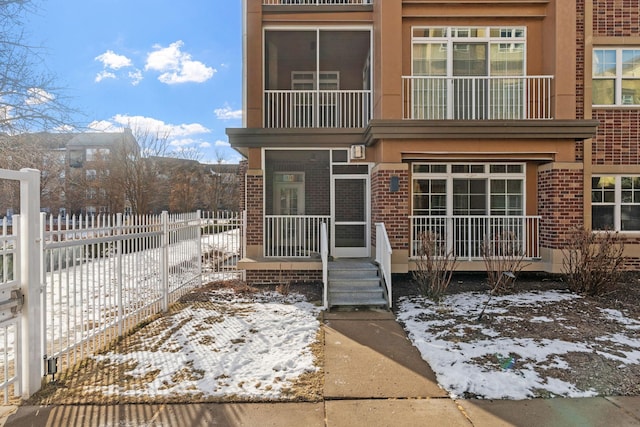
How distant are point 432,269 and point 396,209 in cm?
160

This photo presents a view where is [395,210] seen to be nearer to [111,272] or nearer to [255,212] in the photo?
[255,212]

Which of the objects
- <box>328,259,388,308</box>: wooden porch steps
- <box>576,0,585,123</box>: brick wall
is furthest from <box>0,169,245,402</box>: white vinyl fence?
<box>576,0,585,123</box>: brick wall

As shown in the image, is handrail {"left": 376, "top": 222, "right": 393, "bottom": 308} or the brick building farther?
the brick building

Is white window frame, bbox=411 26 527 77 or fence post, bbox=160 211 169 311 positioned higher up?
white window frame, bbox=411 26 527 77

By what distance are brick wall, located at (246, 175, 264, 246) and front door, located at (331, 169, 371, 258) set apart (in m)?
1.88

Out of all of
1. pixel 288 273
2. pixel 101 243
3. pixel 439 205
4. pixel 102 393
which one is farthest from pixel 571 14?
pixel 102 393

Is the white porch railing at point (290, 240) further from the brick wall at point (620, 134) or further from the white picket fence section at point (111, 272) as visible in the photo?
the brick wall at point (620, 134)

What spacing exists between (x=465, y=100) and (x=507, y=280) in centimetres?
460

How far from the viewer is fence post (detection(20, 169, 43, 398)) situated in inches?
142

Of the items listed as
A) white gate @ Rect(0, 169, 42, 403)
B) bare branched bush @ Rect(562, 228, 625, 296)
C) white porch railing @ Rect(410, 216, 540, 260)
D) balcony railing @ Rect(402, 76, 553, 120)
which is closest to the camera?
white gate @ Rect(0, 169, 42, 403)

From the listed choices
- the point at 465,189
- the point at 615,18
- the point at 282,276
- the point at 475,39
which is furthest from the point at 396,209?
the point at 615,18

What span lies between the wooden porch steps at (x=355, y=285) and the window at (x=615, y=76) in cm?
734

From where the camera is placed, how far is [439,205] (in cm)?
959

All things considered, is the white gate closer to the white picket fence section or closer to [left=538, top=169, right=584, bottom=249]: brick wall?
the white picket fence section
